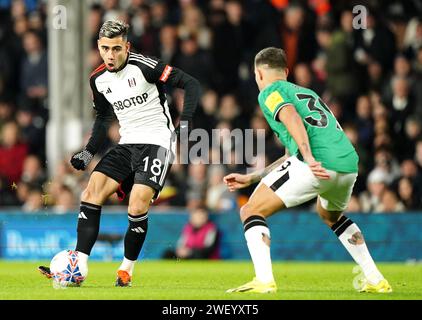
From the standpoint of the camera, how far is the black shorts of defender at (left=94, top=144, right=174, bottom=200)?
33.9 ft

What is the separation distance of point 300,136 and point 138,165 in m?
2.01

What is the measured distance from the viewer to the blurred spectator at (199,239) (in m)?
16.4

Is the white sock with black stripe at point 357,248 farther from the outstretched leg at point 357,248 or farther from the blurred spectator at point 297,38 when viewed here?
the blurred spectator at point 297,38

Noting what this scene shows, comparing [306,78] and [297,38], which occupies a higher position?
[297,38]

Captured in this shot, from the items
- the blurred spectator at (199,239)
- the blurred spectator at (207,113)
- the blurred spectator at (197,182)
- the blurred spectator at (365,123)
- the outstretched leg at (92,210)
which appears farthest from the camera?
the blurred spectator at (207,113)

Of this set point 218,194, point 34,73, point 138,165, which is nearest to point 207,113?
point 218,194

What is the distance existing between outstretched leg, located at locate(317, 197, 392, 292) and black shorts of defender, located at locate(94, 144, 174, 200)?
1.56 metres

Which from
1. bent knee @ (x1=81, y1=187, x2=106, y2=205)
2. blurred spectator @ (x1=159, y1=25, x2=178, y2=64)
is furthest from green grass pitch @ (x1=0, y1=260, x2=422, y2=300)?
blurred spectator @ (x1=159, y1=25, x2=178, y2=64)

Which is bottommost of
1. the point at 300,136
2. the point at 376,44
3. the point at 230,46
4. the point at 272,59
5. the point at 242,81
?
the point at 300,136

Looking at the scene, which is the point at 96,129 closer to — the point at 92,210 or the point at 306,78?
the point at 92,210

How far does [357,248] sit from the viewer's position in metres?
9.74

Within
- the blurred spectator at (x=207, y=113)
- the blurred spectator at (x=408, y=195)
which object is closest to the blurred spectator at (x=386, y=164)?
the blurred spectator at (x=408, y=195)

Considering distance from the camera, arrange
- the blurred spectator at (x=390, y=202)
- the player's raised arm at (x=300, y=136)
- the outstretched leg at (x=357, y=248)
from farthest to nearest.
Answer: the blurred spectator at (x=390, y=202) → the outstretched leg at (x=357, y=248) → the player's raised arm at (x=300, y=136)
